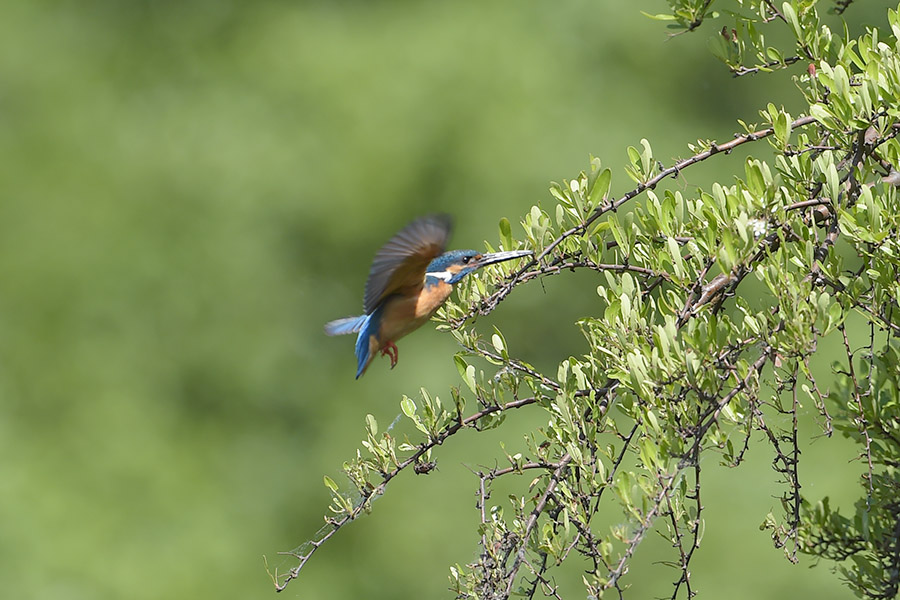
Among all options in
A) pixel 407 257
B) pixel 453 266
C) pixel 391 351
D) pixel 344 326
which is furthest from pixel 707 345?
pixel 344 326

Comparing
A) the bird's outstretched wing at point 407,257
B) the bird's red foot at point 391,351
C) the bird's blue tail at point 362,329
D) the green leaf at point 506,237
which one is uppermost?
the bird's blue tail at point 362,329

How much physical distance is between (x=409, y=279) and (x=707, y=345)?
3.51ft

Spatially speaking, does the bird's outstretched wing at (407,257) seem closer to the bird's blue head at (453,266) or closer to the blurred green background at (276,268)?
the bird's blue head at (453,266)

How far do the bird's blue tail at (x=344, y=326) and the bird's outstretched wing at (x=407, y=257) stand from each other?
0.32 meters

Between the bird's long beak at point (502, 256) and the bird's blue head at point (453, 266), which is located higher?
the bird's blue head at point (453, 266)

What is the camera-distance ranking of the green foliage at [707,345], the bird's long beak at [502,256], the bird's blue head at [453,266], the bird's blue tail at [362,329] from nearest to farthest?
the green foliage at [707,345] < the bird's long beak at [502,256] < the bird's blue head at [453,266] < the bird's blue tail at [362,329]

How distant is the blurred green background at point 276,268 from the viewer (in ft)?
19.0

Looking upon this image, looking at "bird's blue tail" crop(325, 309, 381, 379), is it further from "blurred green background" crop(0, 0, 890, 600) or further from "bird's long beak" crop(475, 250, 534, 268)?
"blurred green background" crop(0, 0, 890, 600)

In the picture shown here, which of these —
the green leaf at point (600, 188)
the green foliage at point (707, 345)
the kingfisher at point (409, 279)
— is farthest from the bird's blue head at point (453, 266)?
the green leaf at point (600, 188)

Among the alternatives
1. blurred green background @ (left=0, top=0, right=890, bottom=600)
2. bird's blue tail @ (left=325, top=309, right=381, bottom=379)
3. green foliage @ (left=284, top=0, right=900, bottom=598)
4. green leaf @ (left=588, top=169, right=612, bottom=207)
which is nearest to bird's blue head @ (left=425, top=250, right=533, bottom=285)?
bird's blue tail @ (left=325, top=309, right=381, bottom=379)

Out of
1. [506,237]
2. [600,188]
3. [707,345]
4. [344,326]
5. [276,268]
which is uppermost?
[276,268]

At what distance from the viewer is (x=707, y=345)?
1580 mm

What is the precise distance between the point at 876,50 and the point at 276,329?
15.3ft

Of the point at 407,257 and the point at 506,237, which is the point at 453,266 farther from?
the point at 506,237
